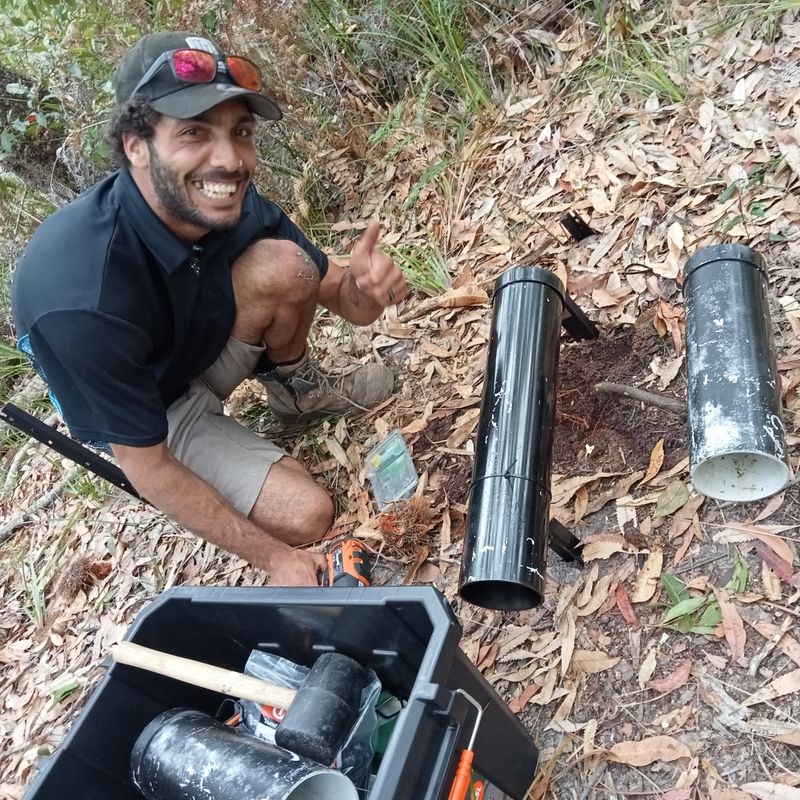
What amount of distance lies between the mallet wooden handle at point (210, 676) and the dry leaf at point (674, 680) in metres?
0.98

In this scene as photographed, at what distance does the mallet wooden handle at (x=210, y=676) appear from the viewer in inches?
63.1

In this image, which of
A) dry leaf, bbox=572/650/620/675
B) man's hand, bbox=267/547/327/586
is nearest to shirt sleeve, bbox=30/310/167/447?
man's hand, bbox=267/547/327/586

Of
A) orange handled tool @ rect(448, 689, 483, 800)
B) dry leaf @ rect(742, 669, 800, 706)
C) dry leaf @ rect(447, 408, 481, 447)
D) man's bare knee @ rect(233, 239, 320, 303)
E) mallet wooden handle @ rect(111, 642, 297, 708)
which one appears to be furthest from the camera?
dry leaf @ rect(447, 408, 481, 447)

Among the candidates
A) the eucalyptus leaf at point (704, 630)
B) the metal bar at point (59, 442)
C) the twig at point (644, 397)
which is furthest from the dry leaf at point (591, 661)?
the metal bar at point (59, 442)

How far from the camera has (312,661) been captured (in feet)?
6.21

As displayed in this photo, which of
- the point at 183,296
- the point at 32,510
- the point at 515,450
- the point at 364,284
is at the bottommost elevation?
the point at 32,510

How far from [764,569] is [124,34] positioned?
13.0 feet

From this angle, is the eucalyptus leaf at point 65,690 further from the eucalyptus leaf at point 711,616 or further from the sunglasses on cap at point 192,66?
the eucalyptus leaf at point 711,616

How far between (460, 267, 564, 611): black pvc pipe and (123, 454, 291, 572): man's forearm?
0.85 meters

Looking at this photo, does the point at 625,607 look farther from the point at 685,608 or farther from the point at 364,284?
the point at 364,284

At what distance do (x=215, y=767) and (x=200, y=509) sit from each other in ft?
3.27

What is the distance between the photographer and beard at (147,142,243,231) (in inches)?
88.7

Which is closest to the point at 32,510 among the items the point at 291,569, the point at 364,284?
the point at 291,569

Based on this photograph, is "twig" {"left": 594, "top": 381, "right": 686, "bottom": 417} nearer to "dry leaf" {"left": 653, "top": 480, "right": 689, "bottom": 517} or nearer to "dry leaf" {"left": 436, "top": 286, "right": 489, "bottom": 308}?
"dry leaf" {"left": 653, "top": 480, "right": 689, "bottom": 517}
